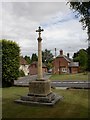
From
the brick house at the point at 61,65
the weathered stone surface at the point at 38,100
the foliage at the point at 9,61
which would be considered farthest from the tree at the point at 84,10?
the brick house at the point at 61,65

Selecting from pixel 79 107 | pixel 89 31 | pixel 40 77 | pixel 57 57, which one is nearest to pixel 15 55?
pixel 40 77

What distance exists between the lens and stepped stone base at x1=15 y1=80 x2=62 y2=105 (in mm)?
16109

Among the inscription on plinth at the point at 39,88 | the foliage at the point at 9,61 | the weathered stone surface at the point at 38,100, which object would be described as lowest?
the weathered stone surface at the point at 38,100

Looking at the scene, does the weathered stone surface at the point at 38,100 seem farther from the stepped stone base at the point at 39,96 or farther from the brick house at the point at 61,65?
the brick house at the point at 61,65

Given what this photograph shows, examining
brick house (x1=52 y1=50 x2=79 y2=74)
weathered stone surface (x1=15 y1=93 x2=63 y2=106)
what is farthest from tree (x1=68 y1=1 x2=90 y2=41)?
brick house (x1=52 y1=50 x2=79 y2=74)

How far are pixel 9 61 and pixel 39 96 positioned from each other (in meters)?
12.0

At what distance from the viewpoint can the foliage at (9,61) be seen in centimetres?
2741

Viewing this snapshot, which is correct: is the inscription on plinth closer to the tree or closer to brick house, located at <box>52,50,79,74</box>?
the tree

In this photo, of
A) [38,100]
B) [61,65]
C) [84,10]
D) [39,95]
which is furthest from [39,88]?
[61,65]

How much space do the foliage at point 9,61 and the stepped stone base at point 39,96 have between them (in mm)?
10620

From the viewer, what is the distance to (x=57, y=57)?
2667 inches

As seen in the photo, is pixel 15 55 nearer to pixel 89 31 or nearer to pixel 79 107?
pixel 79 107

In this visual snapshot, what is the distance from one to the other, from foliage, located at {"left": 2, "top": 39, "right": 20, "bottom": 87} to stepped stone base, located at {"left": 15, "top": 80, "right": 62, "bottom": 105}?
10620 millimetres

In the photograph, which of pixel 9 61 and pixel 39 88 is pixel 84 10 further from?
pixel 9 61
